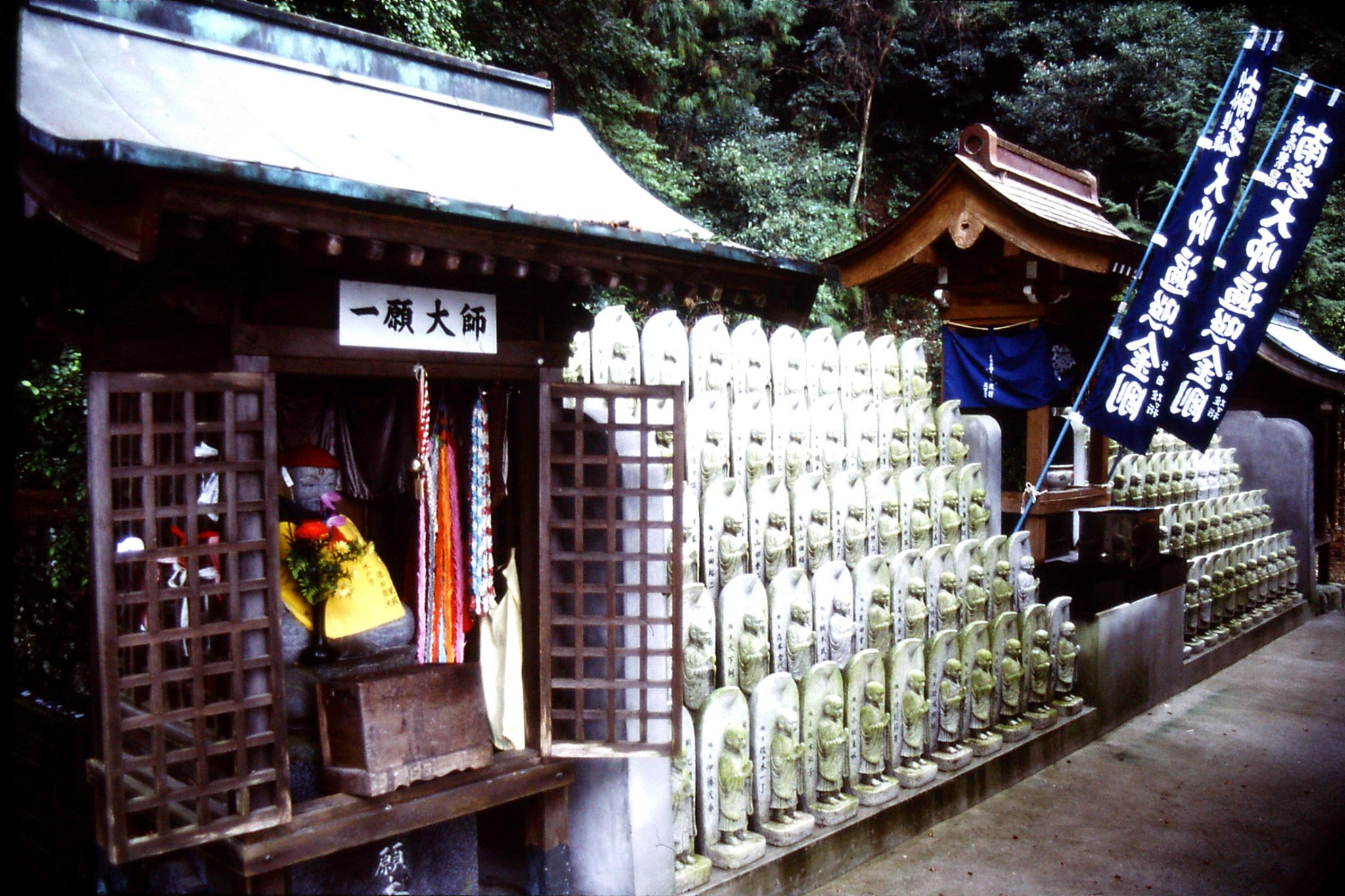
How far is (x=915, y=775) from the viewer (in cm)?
721

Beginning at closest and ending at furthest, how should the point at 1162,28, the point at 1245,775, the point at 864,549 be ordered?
the point at 864,549 < the point at 1245,775 < the point at 1162,28

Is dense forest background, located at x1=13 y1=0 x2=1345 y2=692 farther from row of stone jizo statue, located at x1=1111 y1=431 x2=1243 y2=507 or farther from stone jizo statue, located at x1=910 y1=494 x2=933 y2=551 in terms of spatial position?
stone jizo statue, located at x1=910 y1=494 x2=933 y2=551

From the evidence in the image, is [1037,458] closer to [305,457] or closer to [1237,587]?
[1237,587]

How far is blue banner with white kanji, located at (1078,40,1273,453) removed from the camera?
8.89 metres

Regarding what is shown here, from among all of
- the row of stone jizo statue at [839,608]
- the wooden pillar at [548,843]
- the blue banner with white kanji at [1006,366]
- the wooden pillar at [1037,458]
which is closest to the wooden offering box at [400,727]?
the wooden pillar at [548,843]

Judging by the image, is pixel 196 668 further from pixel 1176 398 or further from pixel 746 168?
pixel 746 168

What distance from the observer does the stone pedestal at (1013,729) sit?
325 inches

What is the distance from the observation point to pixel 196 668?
3.80m

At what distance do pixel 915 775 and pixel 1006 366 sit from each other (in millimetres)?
4945

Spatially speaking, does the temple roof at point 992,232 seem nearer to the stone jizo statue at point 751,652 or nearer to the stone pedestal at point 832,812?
the stone jizo statue at point 751,652

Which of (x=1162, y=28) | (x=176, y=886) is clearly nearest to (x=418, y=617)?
(x=176, y=886)

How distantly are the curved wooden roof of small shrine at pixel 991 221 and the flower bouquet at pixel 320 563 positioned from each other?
664cm

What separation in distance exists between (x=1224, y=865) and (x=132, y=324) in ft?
25.4

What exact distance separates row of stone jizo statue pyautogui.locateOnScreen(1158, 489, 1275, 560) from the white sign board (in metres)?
9.11
